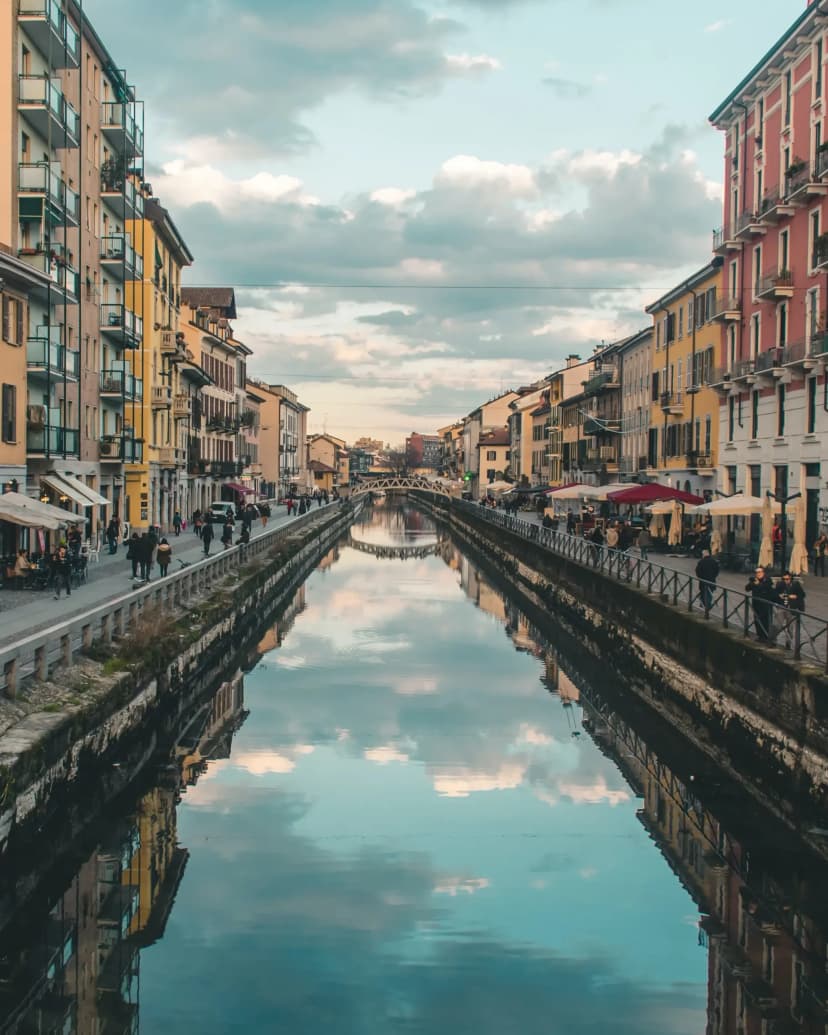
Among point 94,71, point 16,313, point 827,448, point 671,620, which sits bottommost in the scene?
point 671,620

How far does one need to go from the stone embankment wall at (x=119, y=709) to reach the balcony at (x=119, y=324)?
44.2ft

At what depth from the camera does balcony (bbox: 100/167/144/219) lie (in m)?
43.1

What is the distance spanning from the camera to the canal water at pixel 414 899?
10562 mm

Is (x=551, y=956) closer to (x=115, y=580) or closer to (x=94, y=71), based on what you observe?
(x=115, y=580)

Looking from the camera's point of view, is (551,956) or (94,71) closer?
(551,956)

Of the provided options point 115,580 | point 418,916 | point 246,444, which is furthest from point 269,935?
point 246,444

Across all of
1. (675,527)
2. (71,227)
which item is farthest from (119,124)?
(675,527)

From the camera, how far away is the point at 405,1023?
1022cm

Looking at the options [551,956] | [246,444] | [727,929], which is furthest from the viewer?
[246,444]

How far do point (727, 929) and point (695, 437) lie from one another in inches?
1467

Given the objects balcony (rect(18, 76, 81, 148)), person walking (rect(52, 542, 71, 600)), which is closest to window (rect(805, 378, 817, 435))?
person walking (rect(52, 542, 71, 600))

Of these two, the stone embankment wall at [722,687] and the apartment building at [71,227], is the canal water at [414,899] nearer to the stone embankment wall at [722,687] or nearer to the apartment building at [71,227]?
the stone embankment wall at [722,687]

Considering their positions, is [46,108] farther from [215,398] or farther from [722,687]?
[215,398]

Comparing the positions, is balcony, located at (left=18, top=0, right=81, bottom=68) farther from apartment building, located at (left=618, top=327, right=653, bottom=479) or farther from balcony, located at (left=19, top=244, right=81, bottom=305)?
apartment building, located at (left=618, top=327, right=653, bottom=479)
